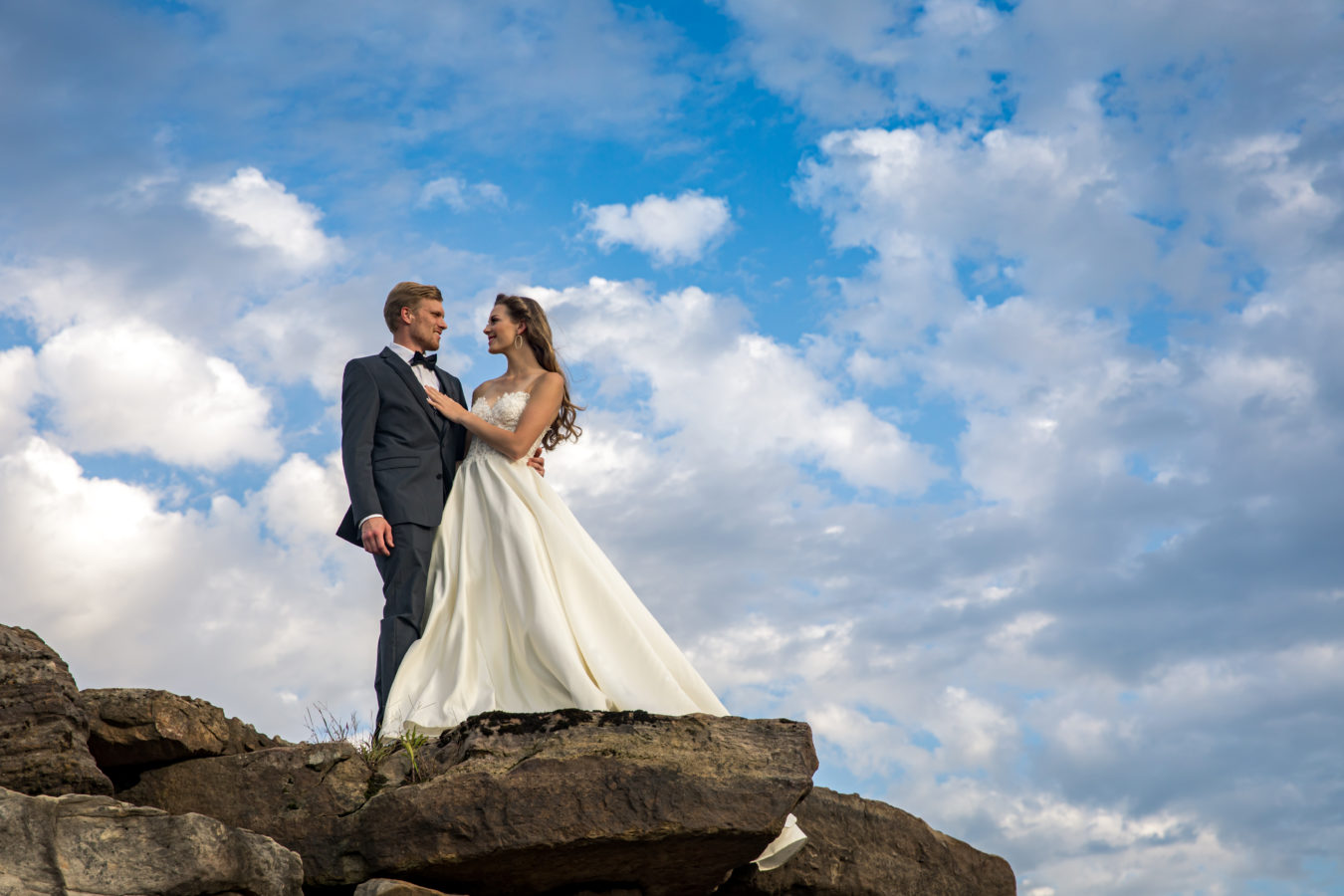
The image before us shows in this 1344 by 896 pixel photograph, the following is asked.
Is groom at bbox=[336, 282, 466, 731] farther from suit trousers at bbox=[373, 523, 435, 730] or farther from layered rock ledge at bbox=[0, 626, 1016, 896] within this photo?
layered rock ledge at bbox=[0, 626, 1016, 896]

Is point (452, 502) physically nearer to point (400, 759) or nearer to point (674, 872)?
point (400, 759)

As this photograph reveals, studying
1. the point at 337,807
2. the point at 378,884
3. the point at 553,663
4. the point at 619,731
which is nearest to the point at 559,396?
the point at 553,663

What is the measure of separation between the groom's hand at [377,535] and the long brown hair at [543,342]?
1.52 meters

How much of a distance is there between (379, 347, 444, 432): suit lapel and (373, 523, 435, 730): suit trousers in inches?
32.9

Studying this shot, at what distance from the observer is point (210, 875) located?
535cm

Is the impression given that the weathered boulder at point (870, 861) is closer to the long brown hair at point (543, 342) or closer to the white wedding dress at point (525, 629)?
the white wedding dress at point (525, 629)

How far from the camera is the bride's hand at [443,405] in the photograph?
8.77 m

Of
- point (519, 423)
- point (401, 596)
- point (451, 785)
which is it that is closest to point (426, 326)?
point (519, 423)

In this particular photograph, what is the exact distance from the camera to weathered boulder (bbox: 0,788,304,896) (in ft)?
16.7

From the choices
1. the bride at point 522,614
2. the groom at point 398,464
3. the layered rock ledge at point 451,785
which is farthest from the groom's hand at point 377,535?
the layered rock ledge at point 451,785

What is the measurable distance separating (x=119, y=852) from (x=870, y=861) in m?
4.76

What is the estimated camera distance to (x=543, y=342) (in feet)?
30.5

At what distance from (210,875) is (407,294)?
16.0 ft

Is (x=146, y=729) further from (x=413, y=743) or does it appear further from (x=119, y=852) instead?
(x=119, y=852)
